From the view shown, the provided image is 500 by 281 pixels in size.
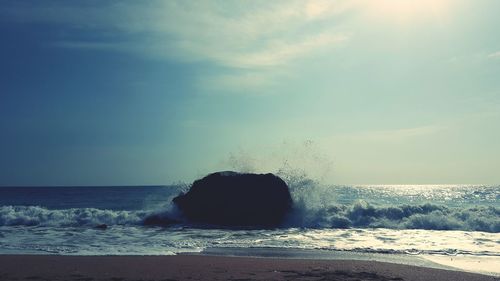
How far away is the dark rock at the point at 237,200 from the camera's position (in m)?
26.4

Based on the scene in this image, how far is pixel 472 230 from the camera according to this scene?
23.6 metres

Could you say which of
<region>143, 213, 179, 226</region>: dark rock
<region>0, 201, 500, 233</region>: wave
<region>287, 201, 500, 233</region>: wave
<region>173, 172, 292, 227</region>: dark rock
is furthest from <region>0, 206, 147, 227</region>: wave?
<region>287, 201, 500, 233</region>: wave

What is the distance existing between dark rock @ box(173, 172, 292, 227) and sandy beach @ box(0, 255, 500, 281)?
1304 centimetres

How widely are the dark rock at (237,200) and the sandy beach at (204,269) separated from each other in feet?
42.8

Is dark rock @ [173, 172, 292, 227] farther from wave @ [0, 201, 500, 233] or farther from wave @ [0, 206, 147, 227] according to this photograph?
wave @ [0, 206, 147, 227]

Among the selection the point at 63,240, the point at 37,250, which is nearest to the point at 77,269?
the point at 37,250

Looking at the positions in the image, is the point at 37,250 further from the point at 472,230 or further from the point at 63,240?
the point at 472,230

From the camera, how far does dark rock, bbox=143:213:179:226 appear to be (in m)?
26.6

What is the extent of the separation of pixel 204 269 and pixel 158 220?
16450mm

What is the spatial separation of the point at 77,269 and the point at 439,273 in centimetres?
897

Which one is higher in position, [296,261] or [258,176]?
[258,176]

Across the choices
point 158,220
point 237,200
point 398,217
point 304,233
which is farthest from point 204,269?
point 398,217

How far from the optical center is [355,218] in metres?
27.1

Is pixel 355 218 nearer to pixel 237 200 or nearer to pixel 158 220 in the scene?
pixel 237 200
